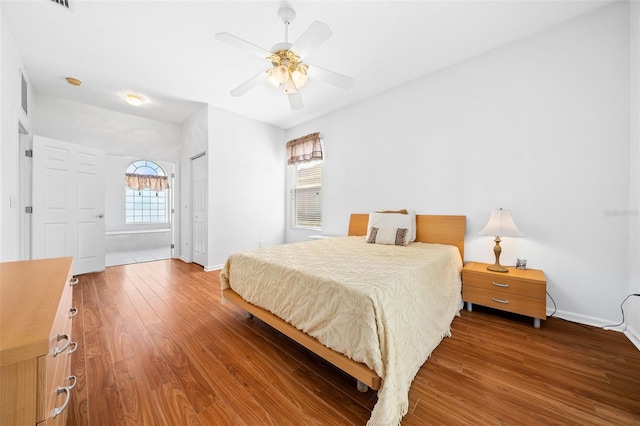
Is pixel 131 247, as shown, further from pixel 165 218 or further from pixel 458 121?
pixel 458 121

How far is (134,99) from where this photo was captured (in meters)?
3.71

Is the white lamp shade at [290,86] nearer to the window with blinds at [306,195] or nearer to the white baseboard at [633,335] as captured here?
the window with blinds at [306,195]

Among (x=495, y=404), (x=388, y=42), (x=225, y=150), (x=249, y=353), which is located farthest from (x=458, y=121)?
(x=225, y=150)

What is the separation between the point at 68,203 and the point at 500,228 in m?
5.69

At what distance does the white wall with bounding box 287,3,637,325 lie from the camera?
6.80ft

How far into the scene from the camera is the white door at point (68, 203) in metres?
3.35

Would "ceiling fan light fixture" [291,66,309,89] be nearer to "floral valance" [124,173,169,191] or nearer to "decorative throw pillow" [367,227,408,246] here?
"decorative throw pillow" [367,227,408,246]

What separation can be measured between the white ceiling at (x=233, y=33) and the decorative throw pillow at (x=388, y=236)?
198 centimetres

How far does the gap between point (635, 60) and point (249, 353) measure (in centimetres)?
379

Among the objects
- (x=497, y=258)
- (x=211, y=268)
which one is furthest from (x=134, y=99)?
(x=497, y=258)

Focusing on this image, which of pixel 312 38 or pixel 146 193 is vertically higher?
pixel 312 38

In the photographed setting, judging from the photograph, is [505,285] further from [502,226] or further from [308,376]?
[308,376]

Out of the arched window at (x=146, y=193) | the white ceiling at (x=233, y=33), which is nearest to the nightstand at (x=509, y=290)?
the white ceiling at (x=233, y=33)

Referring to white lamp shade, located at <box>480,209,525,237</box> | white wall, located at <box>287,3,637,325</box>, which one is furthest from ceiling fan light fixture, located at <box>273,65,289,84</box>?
white lamp shade, located at <box>480,209,525,237</box>
